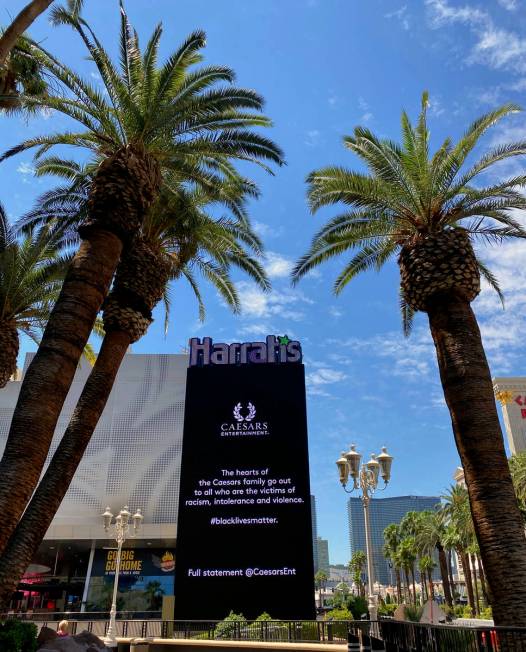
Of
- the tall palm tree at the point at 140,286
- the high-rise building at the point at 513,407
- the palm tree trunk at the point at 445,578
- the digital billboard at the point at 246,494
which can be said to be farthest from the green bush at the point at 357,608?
the high-rise building at the point at 513,407

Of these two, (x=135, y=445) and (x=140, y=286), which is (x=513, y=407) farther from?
(x=140, y=286)

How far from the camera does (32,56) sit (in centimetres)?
1192

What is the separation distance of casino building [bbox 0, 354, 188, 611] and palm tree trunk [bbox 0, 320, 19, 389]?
2767 centimetres

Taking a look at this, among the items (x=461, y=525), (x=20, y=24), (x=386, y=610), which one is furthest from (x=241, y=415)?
(x=461, y=525)

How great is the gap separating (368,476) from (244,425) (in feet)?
29.2

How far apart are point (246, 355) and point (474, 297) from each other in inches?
768

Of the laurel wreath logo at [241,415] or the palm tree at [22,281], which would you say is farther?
the laurel wreath logo at [241,415]

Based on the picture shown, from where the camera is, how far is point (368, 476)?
19.0m

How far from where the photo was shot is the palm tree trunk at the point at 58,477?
25.2ft

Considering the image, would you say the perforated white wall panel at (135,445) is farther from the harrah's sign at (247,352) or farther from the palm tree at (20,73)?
the palm tree at (20,73)

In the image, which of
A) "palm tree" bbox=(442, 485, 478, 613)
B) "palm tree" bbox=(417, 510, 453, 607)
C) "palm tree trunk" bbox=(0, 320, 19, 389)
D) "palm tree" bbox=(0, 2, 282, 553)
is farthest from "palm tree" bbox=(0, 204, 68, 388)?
"palm tree" bbox=(417, 510, 453, 607)

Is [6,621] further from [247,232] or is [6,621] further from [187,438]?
[187,438]

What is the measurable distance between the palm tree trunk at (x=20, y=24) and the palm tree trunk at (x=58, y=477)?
5476 mm

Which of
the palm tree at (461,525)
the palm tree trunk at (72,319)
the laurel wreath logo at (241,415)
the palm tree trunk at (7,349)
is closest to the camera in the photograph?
the palm tree trunk at (72,319)
